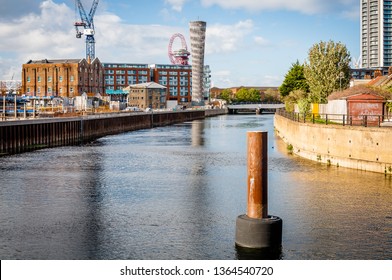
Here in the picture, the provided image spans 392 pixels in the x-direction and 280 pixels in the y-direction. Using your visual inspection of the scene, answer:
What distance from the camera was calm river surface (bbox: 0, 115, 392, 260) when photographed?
1950 cm

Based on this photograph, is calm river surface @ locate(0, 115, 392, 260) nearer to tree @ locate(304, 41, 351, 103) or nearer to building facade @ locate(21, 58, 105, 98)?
tree @ locate(304, 41, 351, 103)

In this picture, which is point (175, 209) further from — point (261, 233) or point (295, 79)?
Answer: point (295, 79)

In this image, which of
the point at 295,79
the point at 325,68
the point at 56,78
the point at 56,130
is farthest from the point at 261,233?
the point at 56,78

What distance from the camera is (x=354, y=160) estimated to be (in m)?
38.6

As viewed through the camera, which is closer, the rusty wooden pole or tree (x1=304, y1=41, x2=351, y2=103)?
the rusty wooden pole

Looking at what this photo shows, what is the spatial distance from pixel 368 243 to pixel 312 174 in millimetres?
18296

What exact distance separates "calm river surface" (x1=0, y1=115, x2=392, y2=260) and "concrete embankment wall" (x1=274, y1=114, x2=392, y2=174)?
1074 millimetres

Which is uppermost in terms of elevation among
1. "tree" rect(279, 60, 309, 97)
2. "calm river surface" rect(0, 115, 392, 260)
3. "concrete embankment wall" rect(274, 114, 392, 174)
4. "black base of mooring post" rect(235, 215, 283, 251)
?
"tree" rect(279, 60, 309, 97)

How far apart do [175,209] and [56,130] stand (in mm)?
48348

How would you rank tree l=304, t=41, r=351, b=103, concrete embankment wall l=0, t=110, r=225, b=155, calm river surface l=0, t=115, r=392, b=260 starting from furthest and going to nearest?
1. tree l=304, t=41, r=351, b=103
2. concrete embankment wall l=0, t=110, r=225, b=155
3. calm river surface l=0, t=115, r=392, b=260

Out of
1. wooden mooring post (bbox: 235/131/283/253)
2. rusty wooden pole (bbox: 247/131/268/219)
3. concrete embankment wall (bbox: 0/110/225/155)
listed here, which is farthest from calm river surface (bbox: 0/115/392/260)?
concrete embankment wall (bbox: 0/110/225/155)

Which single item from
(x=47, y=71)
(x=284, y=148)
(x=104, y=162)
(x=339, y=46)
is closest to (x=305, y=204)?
(x=104, y=162)

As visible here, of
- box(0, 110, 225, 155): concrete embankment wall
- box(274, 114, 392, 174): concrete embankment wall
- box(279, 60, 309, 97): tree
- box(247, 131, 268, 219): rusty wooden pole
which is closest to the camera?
box(247, 131, 268, 219): rusty wooden pole
